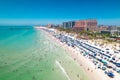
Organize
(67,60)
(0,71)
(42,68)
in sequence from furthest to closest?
(67,60) < (42,68) < (0,71)

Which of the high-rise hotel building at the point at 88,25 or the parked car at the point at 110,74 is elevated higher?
the high-rise hotel building at the point at 88,25

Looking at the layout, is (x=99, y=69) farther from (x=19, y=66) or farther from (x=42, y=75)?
Result: (x=19, y=66)

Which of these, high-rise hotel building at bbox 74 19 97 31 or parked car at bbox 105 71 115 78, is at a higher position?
high-rise hotel building at bbox 74 19 97 31

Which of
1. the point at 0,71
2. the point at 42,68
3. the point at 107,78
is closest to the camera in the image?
the point at 107,78

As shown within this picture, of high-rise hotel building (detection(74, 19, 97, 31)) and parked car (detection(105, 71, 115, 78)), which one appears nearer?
parked car (detection(105, 71, 115, 78))

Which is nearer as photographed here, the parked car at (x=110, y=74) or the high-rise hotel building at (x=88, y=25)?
the parked car at (x=110, y=74)

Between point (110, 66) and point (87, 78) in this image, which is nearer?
point (87, 78)

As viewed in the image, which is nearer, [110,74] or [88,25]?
[110,74]

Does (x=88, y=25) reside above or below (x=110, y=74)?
above

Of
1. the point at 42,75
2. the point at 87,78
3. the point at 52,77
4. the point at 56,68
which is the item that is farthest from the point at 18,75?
the point at 87,78
